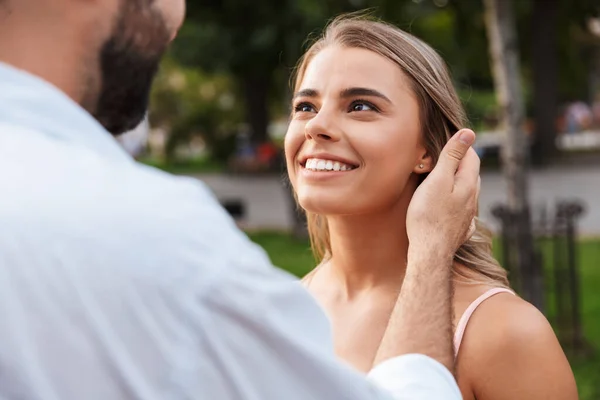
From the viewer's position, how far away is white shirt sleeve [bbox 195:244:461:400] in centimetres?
97

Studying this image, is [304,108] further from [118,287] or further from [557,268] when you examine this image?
[557,268]

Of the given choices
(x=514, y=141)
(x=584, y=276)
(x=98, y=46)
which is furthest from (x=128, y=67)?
(x=584, y=276)

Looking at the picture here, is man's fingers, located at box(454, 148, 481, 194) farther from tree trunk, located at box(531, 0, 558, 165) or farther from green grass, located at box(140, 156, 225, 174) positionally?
green grass, located at box(140, 156, 225, 174)

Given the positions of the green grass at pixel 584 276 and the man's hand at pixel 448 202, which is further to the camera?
the green grass at pixel 584 276

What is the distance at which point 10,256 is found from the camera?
3.08 ft

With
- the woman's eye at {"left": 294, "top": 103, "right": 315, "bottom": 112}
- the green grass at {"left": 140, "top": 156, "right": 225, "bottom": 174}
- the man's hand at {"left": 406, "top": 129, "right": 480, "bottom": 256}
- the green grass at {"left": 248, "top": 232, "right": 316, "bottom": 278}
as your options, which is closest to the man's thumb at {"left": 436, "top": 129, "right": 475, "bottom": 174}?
the man's hand at {"left": 406, "top": 129, "right": 480, "bottom": 256}

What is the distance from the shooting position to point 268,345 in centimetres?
100

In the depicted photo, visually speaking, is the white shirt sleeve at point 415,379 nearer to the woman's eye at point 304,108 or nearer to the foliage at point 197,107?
the woman's eye at point 304,108

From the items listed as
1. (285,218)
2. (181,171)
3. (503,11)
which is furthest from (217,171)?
(503,11)

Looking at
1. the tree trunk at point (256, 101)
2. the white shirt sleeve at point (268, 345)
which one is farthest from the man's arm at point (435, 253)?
the tree trunk at point (256, 101)

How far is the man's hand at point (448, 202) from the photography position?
1.71 metres

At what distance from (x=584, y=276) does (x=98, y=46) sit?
8.47m

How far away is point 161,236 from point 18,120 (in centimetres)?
23

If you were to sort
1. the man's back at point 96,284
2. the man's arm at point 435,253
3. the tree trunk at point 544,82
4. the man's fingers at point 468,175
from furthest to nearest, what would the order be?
the tree trunk at point 544,82 < the man's fingers at point 468,175 < the man's arm at point 435,253 < the man's back at point 96,284
